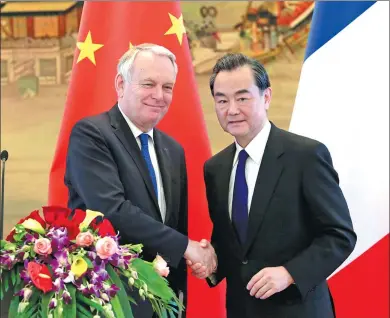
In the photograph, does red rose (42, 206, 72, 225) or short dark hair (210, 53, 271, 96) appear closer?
red rose (42, 206, 72, 225)

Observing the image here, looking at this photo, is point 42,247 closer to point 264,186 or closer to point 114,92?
point 264,186

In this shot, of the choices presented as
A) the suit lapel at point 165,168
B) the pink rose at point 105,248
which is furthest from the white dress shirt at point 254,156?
the pink rose at point 105,248

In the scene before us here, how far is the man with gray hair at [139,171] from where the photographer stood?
185cm

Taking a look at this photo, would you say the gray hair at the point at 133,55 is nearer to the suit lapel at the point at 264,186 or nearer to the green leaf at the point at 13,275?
the suit lapel at the point at 264,186

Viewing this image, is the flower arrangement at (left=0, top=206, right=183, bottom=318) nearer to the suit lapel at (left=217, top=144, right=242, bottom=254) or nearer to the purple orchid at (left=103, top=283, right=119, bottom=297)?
the purple orchid at (left=103, top=283, right=119, bottom=297)

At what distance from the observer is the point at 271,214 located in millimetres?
1825

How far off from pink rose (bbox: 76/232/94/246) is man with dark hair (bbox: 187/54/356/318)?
0.61 meters

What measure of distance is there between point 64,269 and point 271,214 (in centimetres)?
72

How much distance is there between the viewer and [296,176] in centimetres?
182

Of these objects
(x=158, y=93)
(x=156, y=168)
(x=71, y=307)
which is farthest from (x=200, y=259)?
(x=71, y=307)

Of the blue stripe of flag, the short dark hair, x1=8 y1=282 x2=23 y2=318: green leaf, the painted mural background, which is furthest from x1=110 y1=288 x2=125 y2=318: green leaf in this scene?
the painted mural background

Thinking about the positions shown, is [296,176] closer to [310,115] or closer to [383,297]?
[310,115]

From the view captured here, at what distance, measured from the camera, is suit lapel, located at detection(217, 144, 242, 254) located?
1892 millimetres

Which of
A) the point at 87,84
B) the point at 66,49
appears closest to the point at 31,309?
the point at 87,84
